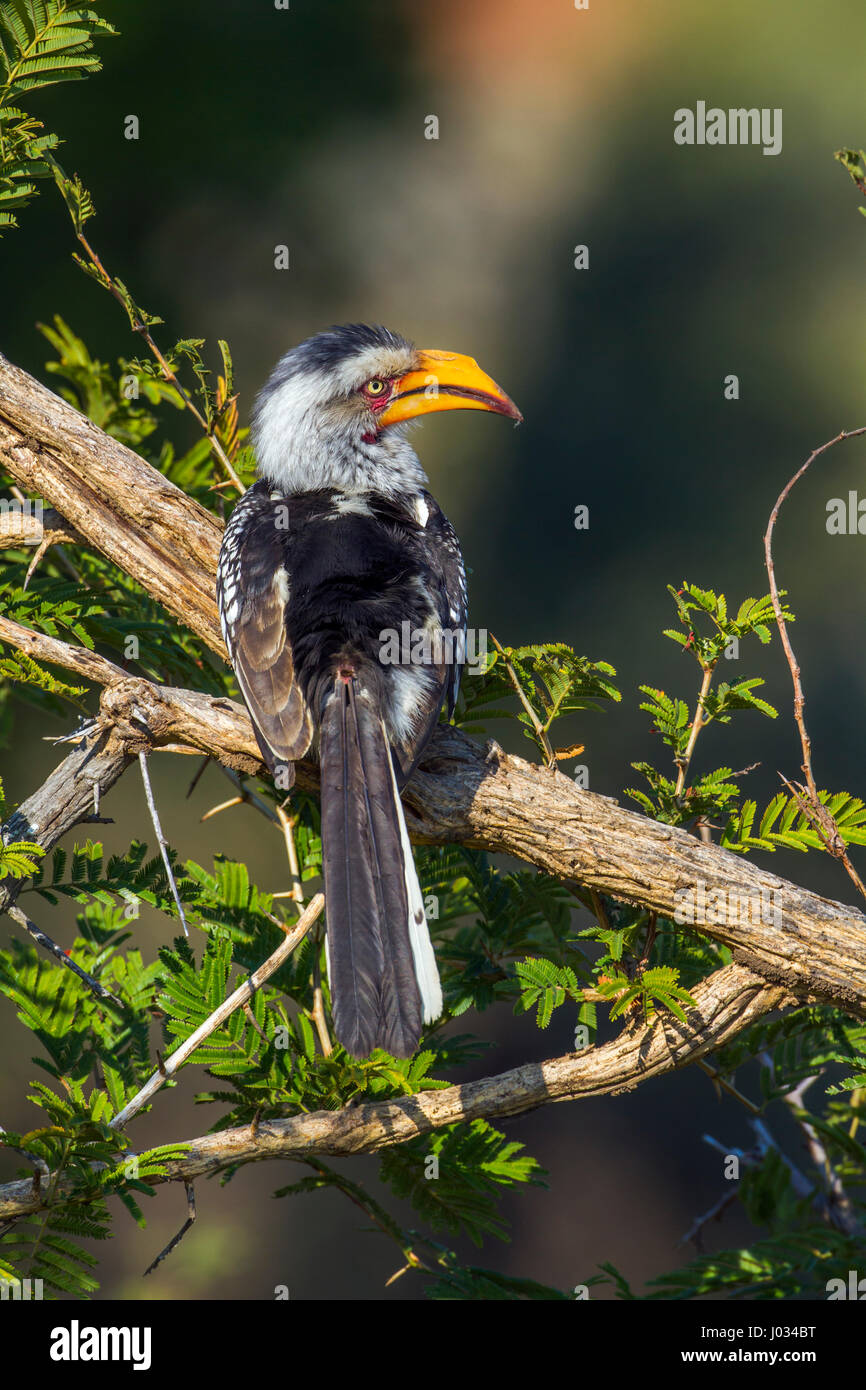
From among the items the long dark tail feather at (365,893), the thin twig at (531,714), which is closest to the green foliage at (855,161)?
the thin twig at (531,714)

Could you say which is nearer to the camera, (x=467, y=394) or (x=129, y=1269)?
(x=467, y=394)

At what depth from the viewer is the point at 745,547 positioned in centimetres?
583

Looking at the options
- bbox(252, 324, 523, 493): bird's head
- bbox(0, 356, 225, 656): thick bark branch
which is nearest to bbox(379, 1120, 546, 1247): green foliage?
bbox(0, 356, 225, 656): thick bark branch

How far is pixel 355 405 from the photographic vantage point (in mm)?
3088

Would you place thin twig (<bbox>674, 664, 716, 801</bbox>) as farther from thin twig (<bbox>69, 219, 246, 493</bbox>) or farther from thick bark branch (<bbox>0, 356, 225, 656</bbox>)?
thin twig (<bbox>69, 219, 246, 493</bbox>)

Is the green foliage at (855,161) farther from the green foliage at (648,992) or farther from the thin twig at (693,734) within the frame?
the green foliage at (648,992)

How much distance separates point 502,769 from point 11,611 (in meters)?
1.12

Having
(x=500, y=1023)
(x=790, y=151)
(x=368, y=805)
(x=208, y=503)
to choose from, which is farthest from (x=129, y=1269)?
(x=790, y=151)

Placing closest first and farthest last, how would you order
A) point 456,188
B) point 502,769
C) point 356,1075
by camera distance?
point 356,1075 < point 502,769 < point 456,188

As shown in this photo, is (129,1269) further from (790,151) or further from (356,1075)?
(790,151)

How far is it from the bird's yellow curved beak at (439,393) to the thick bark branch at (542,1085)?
65.0 inches

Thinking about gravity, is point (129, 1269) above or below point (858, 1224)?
below

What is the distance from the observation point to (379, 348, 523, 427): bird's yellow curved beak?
3121 mm

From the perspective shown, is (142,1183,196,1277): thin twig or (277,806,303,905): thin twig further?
(277,806,303,905): thin twig
